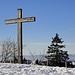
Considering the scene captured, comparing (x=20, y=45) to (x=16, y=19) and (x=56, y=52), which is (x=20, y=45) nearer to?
(x=16, y=19)

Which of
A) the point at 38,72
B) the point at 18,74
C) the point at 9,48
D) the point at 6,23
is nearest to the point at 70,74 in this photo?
the point at 38,72

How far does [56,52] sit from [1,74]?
38342 millimetres

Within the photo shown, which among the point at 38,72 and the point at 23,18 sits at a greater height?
the point at 23,18

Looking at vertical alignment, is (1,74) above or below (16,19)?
below

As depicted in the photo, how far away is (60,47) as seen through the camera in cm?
5112

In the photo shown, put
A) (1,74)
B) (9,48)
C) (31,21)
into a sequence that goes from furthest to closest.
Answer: (9,48) < (31,21) < (1,74)

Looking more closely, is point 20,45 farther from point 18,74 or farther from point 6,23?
point 18,74

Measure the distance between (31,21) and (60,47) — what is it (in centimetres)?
3471

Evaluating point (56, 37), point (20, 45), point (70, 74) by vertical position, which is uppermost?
point (56, 37)

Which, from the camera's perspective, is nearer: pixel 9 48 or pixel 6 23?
pixel 6 23

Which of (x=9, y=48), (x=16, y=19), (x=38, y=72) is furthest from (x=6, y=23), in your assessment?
(x=9, y=48)

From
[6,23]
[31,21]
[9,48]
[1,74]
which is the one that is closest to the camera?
[1,74]

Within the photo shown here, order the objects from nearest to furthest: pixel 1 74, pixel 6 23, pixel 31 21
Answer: pixel 1 74 → pixel 31 21 → pixel 6 23

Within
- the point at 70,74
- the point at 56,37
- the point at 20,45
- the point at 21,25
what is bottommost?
the point at 70,74
